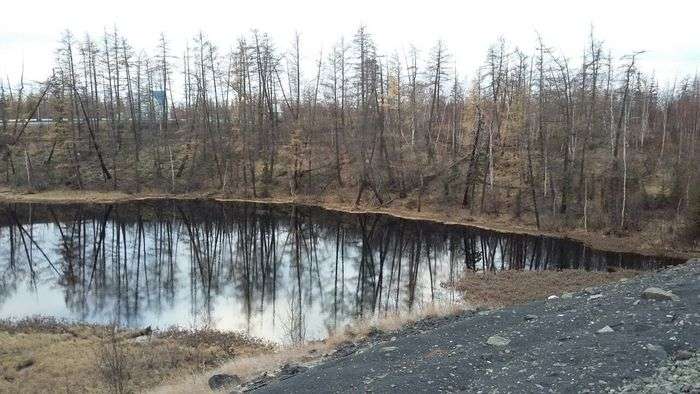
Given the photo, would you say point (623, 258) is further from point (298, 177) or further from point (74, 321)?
point (298, 177)

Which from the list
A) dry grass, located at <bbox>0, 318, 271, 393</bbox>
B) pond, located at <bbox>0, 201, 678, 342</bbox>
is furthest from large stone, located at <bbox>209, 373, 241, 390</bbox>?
pond, located at <bbox>0, 201, 678, 342</bbox>

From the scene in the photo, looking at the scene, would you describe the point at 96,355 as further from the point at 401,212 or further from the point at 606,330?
the point at 401,212

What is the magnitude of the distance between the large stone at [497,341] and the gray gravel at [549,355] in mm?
117

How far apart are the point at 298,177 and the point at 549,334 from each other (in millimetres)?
40671

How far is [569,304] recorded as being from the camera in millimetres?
12773

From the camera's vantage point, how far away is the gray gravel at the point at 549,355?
7.26 metres

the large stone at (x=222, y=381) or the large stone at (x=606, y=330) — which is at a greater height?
the large stone at (x=606, y=330)

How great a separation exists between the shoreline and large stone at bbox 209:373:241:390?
24.3m

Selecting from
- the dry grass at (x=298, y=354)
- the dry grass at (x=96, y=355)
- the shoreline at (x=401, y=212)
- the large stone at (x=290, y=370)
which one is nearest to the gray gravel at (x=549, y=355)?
the large stone at (x=290, y=370)

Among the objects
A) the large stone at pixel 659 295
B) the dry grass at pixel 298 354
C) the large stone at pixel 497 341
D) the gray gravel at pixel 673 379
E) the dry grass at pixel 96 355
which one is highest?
the large stone at pixel 659 295

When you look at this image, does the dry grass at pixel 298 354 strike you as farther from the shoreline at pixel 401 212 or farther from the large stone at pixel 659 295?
the shoreline at pixel 401 212

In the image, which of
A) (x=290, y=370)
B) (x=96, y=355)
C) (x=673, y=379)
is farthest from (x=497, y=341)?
(x=96, y=355)

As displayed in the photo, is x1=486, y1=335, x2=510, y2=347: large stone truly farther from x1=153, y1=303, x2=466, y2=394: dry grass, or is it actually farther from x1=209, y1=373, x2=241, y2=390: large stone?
x1=209, y1=373, x2=241, y2=390: large stone

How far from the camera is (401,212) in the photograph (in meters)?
41.1
